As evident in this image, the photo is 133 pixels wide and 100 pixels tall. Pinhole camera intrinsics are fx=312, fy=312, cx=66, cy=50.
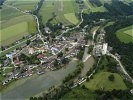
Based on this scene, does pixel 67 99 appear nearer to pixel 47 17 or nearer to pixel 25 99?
pixel 25 99

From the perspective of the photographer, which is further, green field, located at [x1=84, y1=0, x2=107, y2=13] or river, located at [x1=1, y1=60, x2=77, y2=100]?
green field, located at [x1=84, y1=0, x2=107, y2=13]

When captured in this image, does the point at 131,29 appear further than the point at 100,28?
No

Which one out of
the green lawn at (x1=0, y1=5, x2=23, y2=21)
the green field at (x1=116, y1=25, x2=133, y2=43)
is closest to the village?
the green field at (x1=116, y1=25, x2=133, y2=43)

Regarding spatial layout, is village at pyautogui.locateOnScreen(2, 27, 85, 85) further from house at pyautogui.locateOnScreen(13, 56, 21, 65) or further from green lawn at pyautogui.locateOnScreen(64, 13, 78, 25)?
green lawn at pyautogui.locateOnScreen(64, 13, 78, 25)

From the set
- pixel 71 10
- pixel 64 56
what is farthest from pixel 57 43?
pixel 71 10

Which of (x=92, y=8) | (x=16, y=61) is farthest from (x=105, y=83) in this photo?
(x=92, y=8)

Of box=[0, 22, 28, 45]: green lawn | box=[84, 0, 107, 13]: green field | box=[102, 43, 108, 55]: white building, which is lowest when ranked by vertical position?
box=[84, 0, 107, 13]: green field
